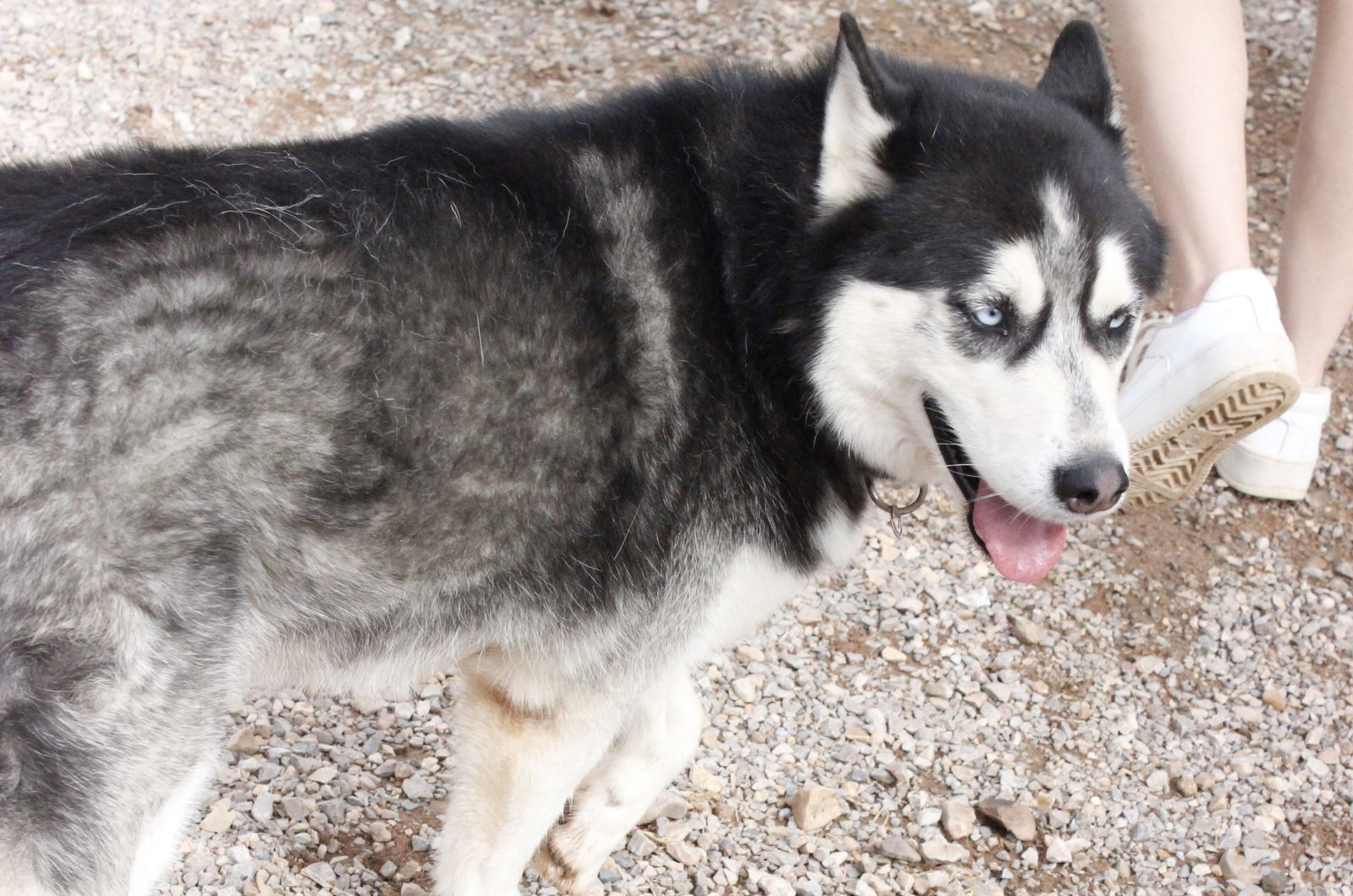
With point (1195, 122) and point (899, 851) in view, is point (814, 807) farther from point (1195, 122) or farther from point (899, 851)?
point (1195, 122)

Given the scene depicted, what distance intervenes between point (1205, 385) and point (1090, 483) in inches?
45.9

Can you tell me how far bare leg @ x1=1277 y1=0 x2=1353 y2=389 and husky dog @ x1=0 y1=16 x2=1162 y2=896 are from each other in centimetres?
141

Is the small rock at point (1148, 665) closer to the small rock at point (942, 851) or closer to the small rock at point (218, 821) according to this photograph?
the small rock at point (942, 851)

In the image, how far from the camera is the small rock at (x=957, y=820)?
11.3 feet

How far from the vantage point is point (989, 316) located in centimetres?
255

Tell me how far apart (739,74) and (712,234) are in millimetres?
483

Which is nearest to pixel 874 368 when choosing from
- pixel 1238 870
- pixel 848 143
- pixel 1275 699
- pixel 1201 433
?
pixel 848 143

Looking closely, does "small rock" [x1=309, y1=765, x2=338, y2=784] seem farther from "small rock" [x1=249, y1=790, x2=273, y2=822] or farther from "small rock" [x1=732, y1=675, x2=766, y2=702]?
"small rock" [x1=732, y1=675, x2=766, y2=702]

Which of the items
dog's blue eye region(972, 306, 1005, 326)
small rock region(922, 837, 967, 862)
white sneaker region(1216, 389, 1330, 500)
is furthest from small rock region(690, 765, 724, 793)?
white sneaker region(1216, 389, 1330, 500)

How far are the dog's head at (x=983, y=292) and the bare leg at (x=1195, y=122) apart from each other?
1.17 meters

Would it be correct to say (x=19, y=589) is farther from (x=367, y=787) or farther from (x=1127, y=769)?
(x=1127, y=769)

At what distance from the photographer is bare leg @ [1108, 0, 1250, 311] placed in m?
3.80

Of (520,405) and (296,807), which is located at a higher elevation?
(520,405)

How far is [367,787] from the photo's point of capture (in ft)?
11.2
